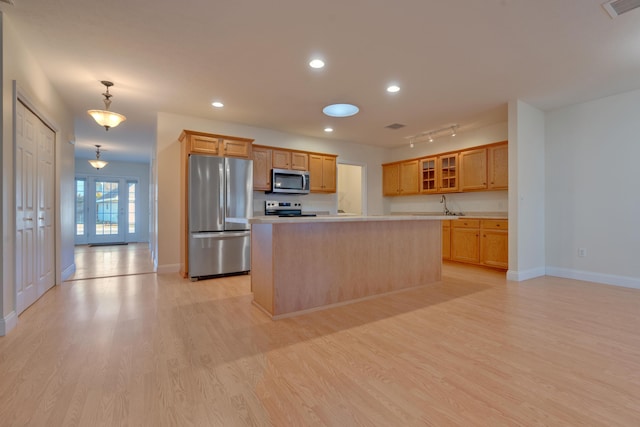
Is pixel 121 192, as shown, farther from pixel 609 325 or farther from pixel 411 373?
pixel 609 325

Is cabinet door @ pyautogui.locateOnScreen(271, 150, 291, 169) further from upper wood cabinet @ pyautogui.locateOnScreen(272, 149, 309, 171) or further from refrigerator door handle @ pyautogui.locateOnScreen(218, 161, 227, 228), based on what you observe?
refrigerator door handle @ pyautogui.locateOnScreen(218, 161, 227, 228)

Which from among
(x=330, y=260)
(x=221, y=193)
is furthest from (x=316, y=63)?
(x=221, y=193)

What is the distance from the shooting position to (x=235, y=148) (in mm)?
4750

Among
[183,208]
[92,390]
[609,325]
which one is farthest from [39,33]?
[609,325]

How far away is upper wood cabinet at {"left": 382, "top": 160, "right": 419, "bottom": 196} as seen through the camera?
664 cm

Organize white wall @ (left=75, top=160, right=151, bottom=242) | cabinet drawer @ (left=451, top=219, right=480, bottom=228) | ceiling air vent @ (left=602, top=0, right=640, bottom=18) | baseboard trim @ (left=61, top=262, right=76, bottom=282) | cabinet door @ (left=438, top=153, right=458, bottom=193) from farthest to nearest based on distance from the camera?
white wall @ (left=75, top=160, right=151, bottom=242) → cabinet door @ (left=438, top=153, right=458, bottom=193) → cabinet drawer @ (left=451, top=219, right=480, bottom=228) → baseboard trim @ (left=61, top=262, right=76, bottom=282) → ceiling air vent @ (left=602, top=0, right=640, bottom=18)

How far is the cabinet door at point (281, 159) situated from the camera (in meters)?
5.49

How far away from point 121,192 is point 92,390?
9606mm

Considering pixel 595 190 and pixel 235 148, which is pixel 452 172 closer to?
pixel 595 190

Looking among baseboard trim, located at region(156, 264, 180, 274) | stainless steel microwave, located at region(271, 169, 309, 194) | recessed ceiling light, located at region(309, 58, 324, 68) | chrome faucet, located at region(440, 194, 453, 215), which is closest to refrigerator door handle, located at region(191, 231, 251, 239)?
baseboard trim, located at region(156, 264, 180, 274)

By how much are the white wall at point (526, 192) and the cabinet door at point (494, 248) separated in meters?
0.36

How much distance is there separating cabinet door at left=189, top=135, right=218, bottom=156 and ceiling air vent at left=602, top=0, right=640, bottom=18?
449 centimetres

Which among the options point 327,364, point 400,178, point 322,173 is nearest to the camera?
point 327,364

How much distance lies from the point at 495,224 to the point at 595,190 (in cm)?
134
